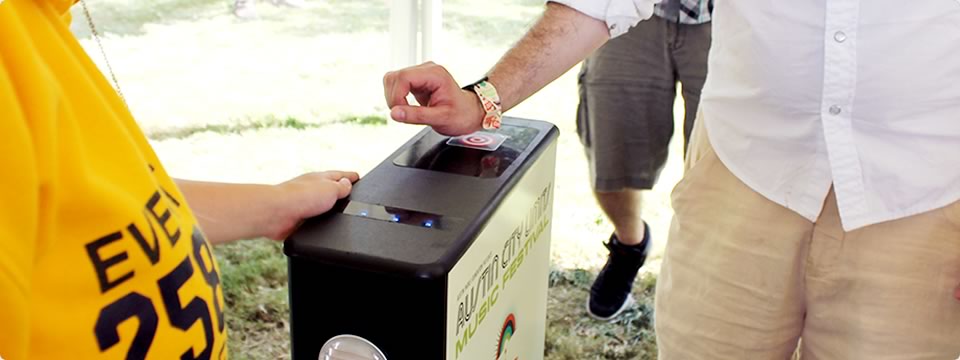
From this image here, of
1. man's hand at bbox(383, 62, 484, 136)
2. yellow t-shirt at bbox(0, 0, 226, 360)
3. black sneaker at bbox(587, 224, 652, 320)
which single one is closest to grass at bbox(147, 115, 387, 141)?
black sneaker at bbox(587, 224, 652, 320)

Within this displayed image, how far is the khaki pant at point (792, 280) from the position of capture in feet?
3.66

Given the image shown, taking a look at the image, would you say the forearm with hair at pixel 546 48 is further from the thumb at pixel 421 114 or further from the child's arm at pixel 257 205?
the child's arm at pixel 257 205

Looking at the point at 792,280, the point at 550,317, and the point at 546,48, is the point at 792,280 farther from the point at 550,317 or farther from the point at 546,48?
the point at 550,317

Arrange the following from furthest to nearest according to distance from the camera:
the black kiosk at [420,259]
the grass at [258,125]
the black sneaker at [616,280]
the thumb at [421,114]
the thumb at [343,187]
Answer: the grass at [258,125]
the black sneaker at [616,280]
the thumb at [421,114]
the thumb at [343,187]
the black kiosk at [420,259]

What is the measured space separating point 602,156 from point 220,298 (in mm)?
1727

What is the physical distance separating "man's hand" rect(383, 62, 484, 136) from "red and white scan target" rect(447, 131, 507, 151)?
0.02m

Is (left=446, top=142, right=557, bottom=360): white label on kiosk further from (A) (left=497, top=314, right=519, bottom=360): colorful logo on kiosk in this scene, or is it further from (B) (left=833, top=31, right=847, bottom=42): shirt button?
(B) (left=833, top=31, right=847, bottom=42): shirt button

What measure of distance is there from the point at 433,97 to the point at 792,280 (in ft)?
1.68

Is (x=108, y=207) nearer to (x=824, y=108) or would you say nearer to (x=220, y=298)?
(x=220, y=298)

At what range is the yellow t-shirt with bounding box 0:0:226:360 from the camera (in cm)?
52

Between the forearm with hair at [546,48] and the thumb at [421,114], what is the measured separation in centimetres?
14

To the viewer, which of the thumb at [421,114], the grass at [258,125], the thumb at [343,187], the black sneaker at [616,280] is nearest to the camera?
the thumb at [343,187]

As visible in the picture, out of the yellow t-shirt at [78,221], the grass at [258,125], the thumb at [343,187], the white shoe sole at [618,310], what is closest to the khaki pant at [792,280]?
the thumb at [343,187]

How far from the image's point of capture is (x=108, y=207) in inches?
23.3
